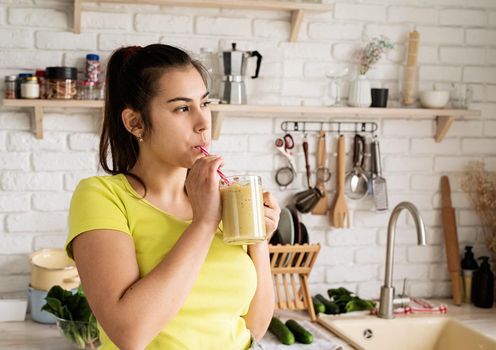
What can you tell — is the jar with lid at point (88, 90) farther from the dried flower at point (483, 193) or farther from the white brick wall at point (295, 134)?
the dried flower at point (483, 193)

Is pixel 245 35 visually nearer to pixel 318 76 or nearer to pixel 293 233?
pixel 318 76

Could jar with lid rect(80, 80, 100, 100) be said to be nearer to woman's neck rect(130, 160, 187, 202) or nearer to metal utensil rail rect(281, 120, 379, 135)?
metal utensil rail rect(281, 120, 379, 135)

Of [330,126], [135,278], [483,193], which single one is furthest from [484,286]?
[135,278]

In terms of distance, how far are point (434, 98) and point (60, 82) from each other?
140cm

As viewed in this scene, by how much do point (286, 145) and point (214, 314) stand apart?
4.53ft

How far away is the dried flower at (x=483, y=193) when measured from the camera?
2.88m

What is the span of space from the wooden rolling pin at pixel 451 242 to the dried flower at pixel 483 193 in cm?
8

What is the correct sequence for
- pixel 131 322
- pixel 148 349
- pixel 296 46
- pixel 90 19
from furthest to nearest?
pixel 296 46 < pixel 90 19 < pixel 148 349 < pixel 131 322

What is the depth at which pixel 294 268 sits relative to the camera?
8.41 ft

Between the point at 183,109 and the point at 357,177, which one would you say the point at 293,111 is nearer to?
the point at 357,177

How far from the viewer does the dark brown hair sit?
145cm

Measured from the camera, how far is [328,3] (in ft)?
9.02

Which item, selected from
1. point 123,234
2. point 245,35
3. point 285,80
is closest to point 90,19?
point 245,35

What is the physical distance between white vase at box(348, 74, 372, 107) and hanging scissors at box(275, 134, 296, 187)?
0.92 ft
